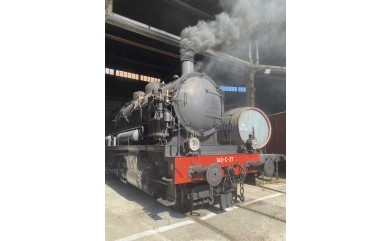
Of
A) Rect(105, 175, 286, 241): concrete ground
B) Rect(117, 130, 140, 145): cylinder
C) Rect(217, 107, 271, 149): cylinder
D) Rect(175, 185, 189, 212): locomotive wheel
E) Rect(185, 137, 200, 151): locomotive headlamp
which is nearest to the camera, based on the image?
Rect(105, 175, 286, 241): concrete ground

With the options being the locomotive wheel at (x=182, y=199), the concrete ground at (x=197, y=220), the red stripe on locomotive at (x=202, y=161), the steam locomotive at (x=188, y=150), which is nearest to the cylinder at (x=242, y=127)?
the steam locomotive at (x=188, y=150)

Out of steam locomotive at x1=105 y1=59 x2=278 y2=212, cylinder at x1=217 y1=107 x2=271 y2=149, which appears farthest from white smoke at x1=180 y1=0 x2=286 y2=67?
cylinder at x1=217 y1=107 x2=271 y2=149

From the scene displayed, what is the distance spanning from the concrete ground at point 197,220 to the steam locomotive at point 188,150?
249mm

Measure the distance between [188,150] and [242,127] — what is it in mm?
2179

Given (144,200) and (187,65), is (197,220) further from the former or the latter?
(187,65)

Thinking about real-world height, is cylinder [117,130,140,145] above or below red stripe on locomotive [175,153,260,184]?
above

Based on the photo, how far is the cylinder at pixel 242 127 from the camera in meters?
5.45

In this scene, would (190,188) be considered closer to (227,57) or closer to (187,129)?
(187,129)

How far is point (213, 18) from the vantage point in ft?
18.3

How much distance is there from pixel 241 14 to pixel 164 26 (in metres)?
2.18

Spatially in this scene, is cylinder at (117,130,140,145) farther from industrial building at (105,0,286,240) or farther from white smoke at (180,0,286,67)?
white smoke at (180,0,286,67)

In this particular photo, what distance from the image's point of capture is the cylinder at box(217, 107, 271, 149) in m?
5.45

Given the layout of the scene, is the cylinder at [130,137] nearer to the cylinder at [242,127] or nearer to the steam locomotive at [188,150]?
the steam locomotive at [188,150]

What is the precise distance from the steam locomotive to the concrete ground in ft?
0.82
